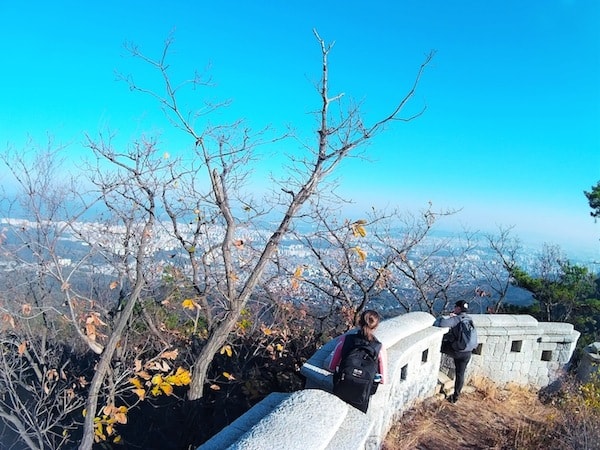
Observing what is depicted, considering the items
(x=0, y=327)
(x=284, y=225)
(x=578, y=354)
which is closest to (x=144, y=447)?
(x=0, y=327)

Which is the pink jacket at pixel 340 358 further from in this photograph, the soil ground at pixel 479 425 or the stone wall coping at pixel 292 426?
the soil ground at pixel 479 425

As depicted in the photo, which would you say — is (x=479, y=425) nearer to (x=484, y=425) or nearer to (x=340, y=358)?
(x=484, y=425)

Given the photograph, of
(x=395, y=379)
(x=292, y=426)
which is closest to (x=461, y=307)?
(x=395, y=379)

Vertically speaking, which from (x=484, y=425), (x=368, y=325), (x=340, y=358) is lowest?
(x=484, y=425)

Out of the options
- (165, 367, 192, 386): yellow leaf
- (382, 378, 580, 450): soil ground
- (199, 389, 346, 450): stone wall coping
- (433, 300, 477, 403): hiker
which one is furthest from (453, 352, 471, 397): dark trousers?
(165, 367, 192, 386): yellow leaf

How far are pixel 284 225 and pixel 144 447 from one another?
23.0 ft

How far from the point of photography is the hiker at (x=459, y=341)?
6.05m

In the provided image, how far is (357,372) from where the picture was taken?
3.82 meters

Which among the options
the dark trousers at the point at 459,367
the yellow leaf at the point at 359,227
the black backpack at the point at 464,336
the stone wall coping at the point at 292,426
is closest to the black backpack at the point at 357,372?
the stone wall coping at the point at 292,426

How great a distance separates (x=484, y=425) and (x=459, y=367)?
2.61ft

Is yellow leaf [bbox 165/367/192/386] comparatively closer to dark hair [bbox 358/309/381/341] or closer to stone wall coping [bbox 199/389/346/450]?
stone wall coping [bbox 199/389/346/450]

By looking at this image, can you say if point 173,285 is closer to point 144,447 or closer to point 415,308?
point 144,447

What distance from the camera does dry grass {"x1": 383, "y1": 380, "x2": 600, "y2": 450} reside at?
4789 millimetres

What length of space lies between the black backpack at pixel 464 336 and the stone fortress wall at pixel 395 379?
1.16ft
